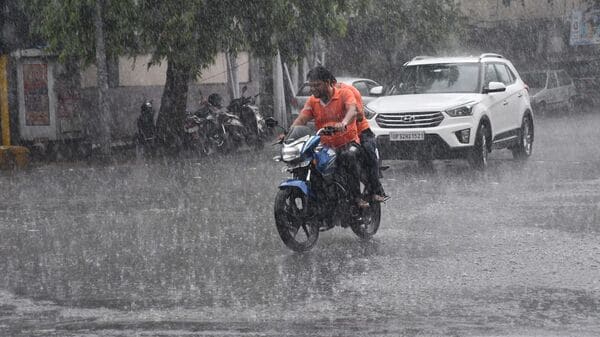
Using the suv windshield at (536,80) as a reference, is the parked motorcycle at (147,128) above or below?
below

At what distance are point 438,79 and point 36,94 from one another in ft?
36.2

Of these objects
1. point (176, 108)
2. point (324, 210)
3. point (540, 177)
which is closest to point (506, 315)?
point (324, 210)

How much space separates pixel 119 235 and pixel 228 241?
1.23 m

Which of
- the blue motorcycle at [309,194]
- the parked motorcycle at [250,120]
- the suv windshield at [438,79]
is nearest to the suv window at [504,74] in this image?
the suv windshield at [438,79]

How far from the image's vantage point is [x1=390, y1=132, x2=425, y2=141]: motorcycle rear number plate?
55.7ft

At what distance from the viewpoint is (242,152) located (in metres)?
23.4

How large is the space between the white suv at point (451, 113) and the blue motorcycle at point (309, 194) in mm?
6751

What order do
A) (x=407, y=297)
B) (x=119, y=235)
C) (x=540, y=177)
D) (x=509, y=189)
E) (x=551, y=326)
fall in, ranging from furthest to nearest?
(x=540, y=177) < (x=509, y=189) < (x=119, y=235) < (x=407, y=297) < (x=551, y=326)

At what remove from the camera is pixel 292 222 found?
32.3 feet

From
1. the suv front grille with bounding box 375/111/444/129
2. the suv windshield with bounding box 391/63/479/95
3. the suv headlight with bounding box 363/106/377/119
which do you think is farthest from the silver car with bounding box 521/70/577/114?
the suv front grille with bounding box 375/111/444/129

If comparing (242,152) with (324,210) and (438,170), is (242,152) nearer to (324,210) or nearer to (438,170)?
(438,170)

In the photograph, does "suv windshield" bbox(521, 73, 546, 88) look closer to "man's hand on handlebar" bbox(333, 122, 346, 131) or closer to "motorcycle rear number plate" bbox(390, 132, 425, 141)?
"motorcycle rear number plate" bbox(390, 132, 425, 141)

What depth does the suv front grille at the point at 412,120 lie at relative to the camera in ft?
55.9

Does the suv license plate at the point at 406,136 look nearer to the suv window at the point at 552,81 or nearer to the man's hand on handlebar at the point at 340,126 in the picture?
the man's hand on handlebar at the point at 340,126
